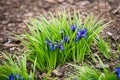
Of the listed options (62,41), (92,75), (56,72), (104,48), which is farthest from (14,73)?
(104,48)

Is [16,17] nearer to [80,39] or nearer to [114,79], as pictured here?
[80,39]

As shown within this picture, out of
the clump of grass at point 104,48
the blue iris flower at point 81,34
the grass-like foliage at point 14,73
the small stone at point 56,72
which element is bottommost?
the small stone at point 56,72

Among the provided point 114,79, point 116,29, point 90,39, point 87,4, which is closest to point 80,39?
point 90,39

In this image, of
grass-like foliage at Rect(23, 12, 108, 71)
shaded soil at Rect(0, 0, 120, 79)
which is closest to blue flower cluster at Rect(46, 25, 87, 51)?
grass-like foliage at Rect(23, 12, 108, 71)

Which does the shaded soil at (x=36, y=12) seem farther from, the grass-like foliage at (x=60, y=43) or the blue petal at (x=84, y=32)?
the blue petal at (x=84, y=32)

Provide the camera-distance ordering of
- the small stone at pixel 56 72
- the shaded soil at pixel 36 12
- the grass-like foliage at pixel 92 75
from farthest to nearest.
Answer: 1. the shaded soil at pixel 36 12
2. the small stone at pixel 56 72
3. the grass-like foliage at pixel 92 75

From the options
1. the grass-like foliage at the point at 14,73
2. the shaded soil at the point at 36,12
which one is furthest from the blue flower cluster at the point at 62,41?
the shaded soil at the point at 36,12

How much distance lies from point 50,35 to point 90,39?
1.75 ft

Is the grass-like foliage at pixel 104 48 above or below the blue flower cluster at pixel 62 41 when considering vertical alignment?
below

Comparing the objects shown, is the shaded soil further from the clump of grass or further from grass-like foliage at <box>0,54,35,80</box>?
grass-like foliage at <box>0,54,35,80</box>

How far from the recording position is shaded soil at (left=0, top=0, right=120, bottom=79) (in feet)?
15.1

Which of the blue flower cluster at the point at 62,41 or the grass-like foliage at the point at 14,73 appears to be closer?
the grass-like foliage at the point at 14,73

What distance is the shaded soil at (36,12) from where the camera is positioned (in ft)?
15.1

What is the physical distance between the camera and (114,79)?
3260 millimetres
